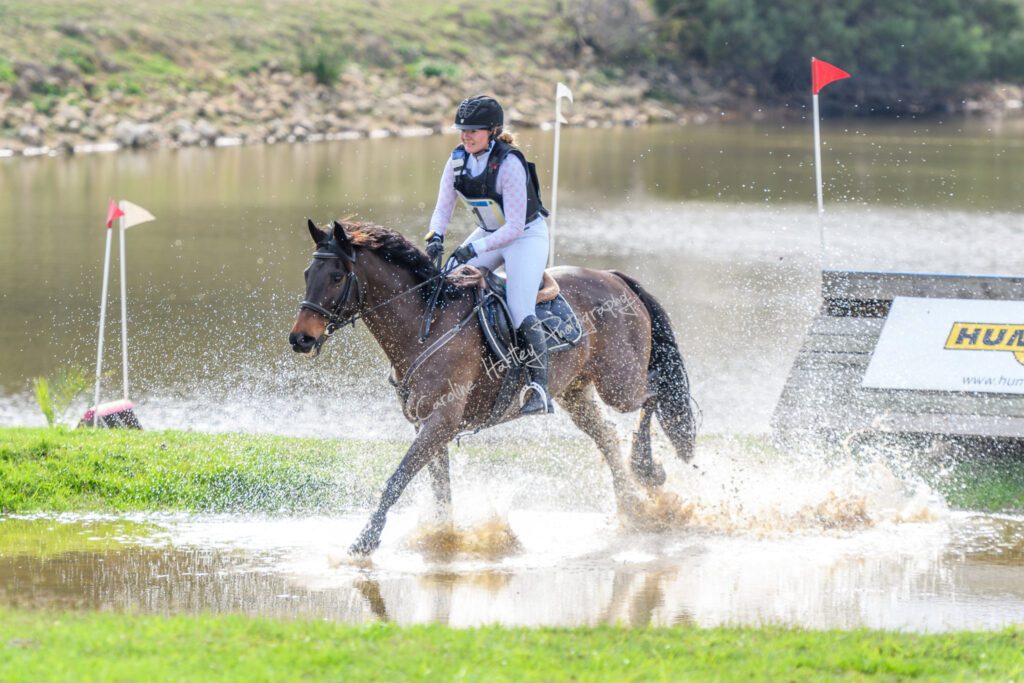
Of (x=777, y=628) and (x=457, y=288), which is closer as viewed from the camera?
(x=777, y=628)

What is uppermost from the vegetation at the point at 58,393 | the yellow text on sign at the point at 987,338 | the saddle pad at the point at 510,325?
the saddle pad at the point at 510,325

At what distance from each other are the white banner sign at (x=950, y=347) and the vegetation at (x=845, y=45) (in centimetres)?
5469

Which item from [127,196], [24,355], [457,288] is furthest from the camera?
[127,196]

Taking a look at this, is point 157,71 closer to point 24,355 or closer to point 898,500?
point 24,355

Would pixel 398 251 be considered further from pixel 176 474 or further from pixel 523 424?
pixel 523 424

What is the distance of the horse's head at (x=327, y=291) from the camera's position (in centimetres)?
787

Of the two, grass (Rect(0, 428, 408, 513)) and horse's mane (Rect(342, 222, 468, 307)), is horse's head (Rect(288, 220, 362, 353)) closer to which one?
horse's mane (Rect(342, 222, 468, 307))

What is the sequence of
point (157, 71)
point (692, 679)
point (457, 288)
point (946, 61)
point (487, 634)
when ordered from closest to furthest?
point (692, 679)
point (487, 634)
point (457, 288)
point (157, 71)
point (946, 61)

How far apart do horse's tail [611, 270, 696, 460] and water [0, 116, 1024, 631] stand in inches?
15.9

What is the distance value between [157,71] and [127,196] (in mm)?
15932

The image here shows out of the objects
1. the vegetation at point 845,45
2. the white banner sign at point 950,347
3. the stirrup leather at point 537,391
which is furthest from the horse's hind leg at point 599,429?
the vegetation at point 845,45

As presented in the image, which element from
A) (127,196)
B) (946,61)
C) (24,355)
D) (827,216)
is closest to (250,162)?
(127,196)

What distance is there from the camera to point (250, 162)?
38156 millimetres

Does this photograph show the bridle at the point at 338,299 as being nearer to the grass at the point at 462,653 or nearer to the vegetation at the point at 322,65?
the grass at the point at 462,653
